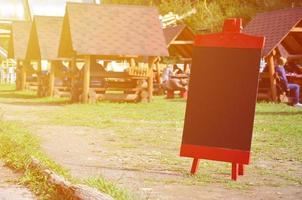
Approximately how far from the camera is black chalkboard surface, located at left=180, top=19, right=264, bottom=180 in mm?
7168

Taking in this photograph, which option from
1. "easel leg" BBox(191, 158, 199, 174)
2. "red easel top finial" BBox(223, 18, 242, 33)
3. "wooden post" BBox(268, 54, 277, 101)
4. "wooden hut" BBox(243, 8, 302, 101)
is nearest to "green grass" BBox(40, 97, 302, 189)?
"easel leg" BBox(191, 158, 199, 174)

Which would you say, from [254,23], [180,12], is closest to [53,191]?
[254,23]

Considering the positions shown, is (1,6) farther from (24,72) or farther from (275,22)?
(275,22)

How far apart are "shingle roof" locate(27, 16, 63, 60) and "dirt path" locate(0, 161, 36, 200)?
20941mm

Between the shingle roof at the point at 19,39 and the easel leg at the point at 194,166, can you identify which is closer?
the easel leg at the point at 194,166

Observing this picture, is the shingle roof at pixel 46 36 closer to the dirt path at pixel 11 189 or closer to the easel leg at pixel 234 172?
the dirt path at pixel 11 189

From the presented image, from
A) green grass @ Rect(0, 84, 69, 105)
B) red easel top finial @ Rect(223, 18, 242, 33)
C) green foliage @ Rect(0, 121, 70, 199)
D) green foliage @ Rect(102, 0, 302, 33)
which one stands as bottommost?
green grass @ Rect(0, 84, 69, 105)

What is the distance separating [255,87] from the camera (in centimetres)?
720

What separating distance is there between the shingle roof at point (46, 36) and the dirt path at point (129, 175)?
692 inches

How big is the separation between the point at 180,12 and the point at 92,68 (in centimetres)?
2376

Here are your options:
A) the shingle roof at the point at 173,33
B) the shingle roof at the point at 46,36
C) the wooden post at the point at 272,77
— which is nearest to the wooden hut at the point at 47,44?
the shingle roof at the point at 46,36

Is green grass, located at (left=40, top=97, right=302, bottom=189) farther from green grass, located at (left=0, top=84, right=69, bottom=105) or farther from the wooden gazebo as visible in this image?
the wooden gazebo

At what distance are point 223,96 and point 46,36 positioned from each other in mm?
23273

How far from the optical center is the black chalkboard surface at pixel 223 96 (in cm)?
717
